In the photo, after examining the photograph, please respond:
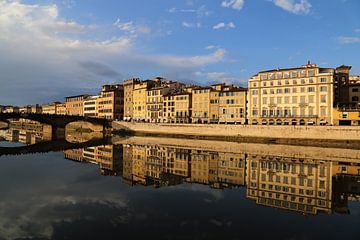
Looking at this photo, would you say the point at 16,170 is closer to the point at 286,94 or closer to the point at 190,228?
the point at 190,228

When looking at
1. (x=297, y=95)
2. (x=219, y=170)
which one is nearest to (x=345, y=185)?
(x=219, y=170)

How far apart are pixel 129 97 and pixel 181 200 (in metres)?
91.3

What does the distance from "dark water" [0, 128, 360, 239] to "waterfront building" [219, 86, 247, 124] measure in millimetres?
41193

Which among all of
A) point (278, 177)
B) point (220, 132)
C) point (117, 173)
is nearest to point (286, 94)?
point (220, 132)

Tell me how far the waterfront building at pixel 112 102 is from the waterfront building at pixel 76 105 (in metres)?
A: 20.9

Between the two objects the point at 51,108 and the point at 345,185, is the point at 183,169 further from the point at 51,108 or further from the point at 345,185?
the point at 51,108

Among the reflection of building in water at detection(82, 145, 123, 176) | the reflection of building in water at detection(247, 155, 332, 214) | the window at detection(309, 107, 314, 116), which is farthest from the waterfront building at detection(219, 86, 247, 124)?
the reflection of building in water at detection(247, 155, 332, 214)

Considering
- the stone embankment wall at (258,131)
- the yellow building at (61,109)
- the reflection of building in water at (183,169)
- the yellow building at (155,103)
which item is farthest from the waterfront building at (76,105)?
the reflection of building in water at (183,169)

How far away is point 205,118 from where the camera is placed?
8250cm

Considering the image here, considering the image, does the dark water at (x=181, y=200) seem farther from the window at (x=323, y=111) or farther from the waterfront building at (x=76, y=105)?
the waterfront building at (x=76, y=105)

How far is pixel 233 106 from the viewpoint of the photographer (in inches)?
3049

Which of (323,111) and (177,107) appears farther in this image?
(177,107)

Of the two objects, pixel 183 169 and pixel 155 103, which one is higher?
pixel 155 103

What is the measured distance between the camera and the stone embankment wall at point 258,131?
178 feet
